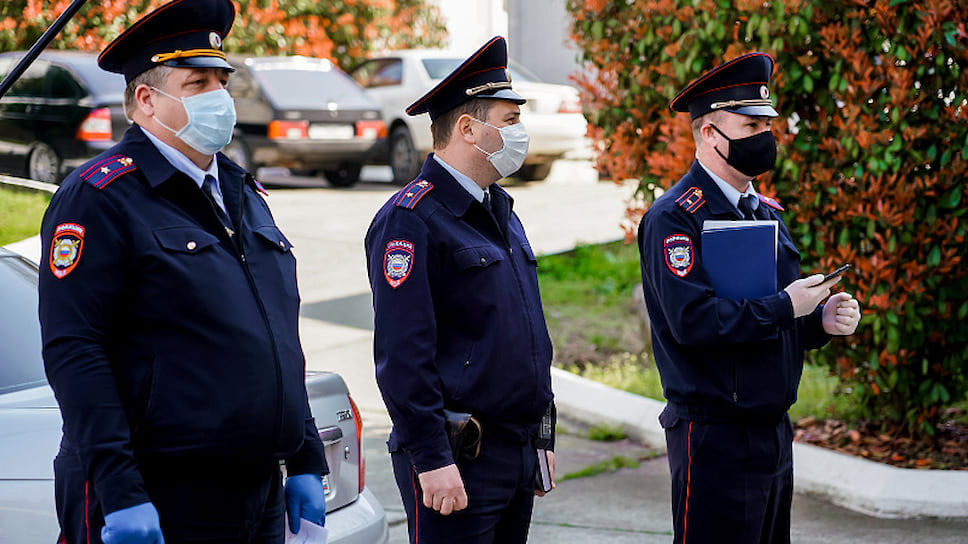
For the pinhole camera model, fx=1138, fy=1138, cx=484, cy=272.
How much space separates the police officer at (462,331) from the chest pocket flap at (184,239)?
622 millimetres

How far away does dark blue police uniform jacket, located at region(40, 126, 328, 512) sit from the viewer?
223 centimetres

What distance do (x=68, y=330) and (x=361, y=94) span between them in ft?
44.3

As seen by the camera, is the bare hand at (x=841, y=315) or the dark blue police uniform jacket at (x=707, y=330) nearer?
the dark blue police uniform jacket at (x=707, y=330)

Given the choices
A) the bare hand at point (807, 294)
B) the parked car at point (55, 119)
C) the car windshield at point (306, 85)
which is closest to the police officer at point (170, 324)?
the bare hand at point (807, 294)

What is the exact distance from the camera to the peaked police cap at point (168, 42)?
2.50m

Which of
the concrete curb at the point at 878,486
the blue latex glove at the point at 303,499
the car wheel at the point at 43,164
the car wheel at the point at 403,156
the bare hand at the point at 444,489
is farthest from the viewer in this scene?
the car wheel at the point at 403,156

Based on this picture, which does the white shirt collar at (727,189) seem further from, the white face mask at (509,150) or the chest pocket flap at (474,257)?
the chest pocket flap at (474,257)

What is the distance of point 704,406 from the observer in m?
3.22

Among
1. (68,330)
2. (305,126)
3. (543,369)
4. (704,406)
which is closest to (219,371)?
(68,330)

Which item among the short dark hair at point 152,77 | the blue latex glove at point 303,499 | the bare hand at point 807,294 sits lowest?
the blue latex glove at point 303,499

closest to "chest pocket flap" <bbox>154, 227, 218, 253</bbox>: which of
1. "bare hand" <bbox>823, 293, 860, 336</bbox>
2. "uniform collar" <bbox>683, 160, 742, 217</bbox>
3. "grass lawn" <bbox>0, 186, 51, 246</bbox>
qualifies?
"uniform collar" <bbox>683, 160, 742, 217</bbox>

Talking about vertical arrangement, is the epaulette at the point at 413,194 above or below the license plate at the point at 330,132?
above

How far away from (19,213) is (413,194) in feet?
7.13

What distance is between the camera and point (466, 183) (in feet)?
10.2
